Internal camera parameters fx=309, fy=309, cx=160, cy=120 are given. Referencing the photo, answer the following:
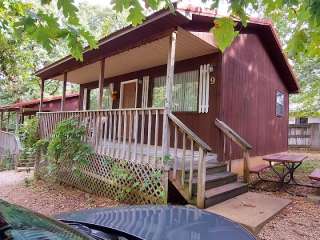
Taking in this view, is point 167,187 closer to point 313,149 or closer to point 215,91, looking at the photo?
point 215,91

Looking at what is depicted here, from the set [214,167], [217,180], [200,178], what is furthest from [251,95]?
[200,178]

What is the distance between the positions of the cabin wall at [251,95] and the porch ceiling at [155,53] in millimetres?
801

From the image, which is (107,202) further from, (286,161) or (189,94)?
(286,161)

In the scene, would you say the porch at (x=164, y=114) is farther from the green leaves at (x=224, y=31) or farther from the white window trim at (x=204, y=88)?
the green leaves at (x=224, y=31)

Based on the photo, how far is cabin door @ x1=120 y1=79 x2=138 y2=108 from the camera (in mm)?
10414

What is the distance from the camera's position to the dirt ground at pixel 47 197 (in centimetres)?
670

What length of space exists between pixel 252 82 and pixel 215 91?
1.98 meters

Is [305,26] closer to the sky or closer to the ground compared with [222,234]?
closer to the sky

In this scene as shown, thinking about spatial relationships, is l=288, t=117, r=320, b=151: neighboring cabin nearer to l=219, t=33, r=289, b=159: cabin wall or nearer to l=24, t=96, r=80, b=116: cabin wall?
l=219, t=33, r=289, b=159: cabin wall

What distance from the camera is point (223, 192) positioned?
5.75 m

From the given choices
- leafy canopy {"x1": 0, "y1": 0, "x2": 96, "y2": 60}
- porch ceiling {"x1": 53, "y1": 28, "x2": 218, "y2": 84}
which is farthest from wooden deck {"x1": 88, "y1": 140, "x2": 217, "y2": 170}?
leafy canopy {"x1": 0, "y1": 0, "x2": 96, "y2": 60}

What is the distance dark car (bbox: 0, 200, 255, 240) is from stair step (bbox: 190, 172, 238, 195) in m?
2.75

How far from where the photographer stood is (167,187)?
556cm

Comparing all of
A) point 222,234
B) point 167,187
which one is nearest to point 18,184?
point 167,187
